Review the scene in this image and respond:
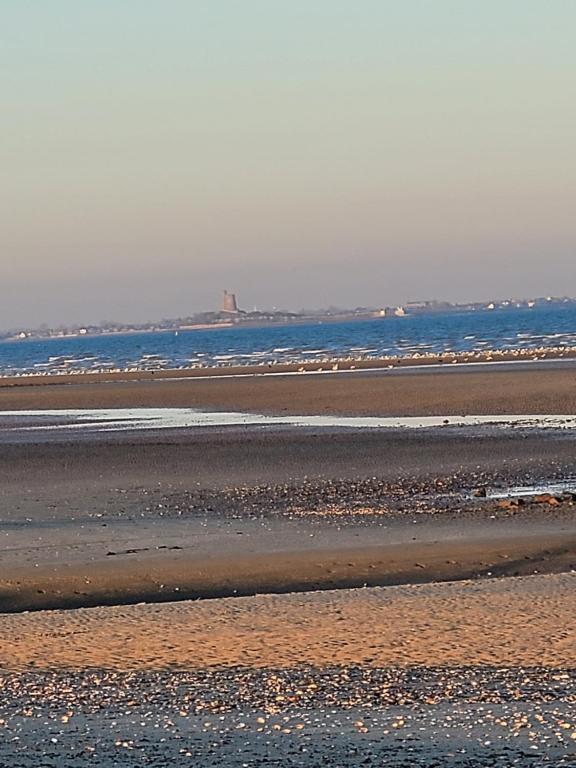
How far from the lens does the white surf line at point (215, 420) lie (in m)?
33.2

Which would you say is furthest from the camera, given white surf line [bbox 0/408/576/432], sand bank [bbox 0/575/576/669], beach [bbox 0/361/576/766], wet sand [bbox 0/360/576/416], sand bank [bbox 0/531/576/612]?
wet sand [bbox 0/360/576/416]

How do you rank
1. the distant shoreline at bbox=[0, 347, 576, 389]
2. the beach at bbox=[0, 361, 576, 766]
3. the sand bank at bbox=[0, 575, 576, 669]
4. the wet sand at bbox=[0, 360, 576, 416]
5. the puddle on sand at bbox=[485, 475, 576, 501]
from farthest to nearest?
the distant shoreline at bbox=[0, 347, 576, 389] < the wet sand at bbox=[0, 360, 576, 416] < the puddle on sand at bbox=[485, 475, 576, 501] < the sand bank at bbox=[0, 575, 576, 669] < the beach at bbox=[0, 361, 576, 766]

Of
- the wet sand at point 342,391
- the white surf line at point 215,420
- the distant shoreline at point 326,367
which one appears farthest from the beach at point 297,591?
the distant shoreline at point 326,367

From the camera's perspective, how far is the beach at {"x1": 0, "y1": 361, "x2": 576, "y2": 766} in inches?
308

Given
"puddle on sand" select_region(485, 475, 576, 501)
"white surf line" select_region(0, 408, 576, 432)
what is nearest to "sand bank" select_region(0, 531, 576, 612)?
"puddle on sand" select_region(485, 475, 576, 501)

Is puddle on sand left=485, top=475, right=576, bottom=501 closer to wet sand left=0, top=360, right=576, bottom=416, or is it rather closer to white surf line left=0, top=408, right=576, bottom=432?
white surf line left=0, top=408, right=576, bottom=432

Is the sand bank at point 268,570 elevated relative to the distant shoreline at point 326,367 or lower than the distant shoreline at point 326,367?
elevated

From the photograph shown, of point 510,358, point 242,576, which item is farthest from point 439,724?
point 510,358

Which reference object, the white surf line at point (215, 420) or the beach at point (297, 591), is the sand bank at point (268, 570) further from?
the white surf line at point (215, 420)

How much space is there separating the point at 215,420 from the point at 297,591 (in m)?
25.5

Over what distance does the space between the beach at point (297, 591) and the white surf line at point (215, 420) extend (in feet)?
5.88

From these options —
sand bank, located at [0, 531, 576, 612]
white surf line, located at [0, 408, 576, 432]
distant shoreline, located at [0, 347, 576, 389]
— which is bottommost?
distant shoreline, located at [0, 347, 576, 389]

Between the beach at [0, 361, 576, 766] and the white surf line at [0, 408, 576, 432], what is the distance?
70.6 inches

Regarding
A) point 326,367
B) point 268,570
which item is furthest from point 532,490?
point 326,367
